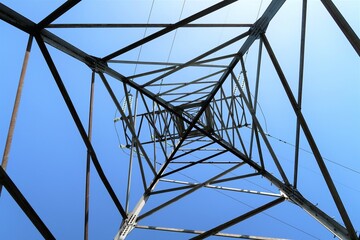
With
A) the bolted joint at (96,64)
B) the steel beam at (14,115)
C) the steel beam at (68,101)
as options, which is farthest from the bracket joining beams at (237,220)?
the bolted joint at (96,64)

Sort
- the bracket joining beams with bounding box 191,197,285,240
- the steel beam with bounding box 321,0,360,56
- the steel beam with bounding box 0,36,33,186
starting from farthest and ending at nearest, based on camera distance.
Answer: the bracket joining beams with bounding box 191,197,285,240 < the steel beam with bounding box 0,36,33,186 < the steel beam with bounding box 321,0,360,56

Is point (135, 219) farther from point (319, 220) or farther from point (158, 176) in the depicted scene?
point (319, 220)

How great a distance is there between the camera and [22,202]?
293 cm

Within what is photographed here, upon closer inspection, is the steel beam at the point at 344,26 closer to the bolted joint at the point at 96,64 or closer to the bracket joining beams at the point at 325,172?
the bracket joining beams at the point at 325,172

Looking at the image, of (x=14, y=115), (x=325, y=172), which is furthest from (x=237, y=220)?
(x=14, y=115)

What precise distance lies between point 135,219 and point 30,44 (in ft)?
12.7

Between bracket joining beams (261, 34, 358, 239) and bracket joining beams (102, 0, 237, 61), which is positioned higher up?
bracket joining beams (102, 0, 237, 61)

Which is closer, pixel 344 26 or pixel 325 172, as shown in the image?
pixel 344 26

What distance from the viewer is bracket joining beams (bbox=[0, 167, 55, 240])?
2801mm

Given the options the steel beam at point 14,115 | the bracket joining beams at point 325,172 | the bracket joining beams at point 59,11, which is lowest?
the bracket joining beams at point 325,172

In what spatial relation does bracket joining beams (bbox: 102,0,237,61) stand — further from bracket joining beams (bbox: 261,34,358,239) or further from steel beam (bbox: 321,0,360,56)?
bracket joining beams (bbox: 261,34,358,239)

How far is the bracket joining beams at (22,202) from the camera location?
280 centimetres

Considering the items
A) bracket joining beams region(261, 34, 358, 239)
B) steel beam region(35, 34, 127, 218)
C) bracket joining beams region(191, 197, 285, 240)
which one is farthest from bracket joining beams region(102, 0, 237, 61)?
bracket joining beams region(191, 197, 285, 240)

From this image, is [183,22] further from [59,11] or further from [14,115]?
[14,115]
